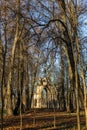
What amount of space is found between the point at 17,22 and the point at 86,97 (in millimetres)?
5566

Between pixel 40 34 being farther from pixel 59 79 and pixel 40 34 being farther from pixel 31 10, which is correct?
pixel 59 79

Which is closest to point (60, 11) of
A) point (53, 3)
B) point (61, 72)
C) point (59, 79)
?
point (53, 3)

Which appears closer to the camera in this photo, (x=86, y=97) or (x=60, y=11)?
(x=86, y=97)

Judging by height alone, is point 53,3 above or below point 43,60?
above

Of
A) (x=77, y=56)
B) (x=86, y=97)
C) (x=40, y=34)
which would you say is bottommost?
(x=86, y=97)

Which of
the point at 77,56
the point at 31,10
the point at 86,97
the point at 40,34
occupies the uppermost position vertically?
the point at 31,10

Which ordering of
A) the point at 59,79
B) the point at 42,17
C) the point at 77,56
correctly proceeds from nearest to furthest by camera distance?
1. the point at 77,56
2. the point at 42,17
3. the point at 59,79

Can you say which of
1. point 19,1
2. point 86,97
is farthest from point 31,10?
point 86,97

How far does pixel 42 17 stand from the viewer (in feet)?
72.3

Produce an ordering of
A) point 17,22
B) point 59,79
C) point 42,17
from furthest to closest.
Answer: point 59,79 < point 42,17 < point 17,22

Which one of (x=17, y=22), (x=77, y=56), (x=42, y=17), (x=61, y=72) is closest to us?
(x=77, y=56)

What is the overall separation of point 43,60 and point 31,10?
2.90 metres

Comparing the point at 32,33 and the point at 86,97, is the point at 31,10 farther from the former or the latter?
the point at 86,97

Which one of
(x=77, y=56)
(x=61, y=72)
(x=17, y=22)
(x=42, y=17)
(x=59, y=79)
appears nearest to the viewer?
(x=77, y=56)
